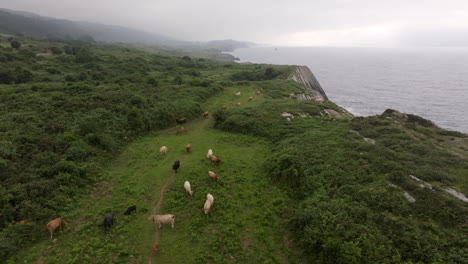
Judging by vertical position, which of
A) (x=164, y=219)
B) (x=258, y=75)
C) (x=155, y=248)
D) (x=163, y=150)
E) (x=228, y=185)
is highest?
(x=258, y=75)

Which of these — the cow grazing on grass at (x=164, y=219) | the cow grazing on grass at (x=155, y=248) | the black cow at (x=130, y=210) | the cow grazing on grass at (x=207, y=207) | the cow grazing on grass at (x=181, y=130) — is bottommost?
the cow grazing on grass at (x=155, y=248)

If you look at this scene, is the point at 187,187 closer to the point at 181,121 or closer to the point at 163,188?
the point at 163,188

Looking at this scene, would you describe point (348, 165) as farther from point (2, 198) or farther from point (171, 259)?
point (2, 198)

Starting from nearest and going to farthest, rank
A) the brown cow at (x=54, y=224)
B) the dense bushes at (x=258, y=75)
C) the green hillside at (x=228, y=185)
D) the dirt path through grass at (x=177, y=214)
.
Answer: the green hillside at (x=228, y=185) → the dirt path through grass at (x=177, y=214) → the brown cow at (x=54, y=224) → the dense bushes at (x=258, y=75)

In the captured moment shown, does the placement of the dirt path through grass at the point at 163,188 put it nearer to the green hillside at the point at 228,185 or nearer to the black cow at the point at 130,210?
the green hillside at the point at 228,185

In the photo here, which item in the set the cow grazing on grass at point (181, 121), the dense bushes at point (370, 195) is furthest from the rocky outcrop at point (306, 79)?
the dense bushes at point (370, 195)

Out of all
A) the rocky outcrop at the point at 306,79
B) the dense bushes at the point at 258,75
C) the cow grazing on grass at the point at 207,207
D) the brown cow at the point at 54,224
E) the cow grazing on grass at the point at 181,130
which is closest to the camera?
the brown cow at the point at 54,224

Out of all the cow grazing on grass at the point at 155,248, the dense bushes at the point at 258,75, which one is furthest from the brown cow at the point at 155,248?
the dense bushes at the point at 258,75

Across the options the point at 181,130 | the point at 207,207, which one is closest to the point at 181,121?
the point at 181,130

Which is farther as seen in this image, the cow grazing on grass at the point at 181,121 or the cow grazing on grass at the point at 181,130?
the cow grazing on grass at the point at 181,121

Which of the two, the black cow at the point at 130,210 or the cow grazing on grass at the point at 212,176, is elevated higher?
the cow grazing on grass at the point at 212,176
